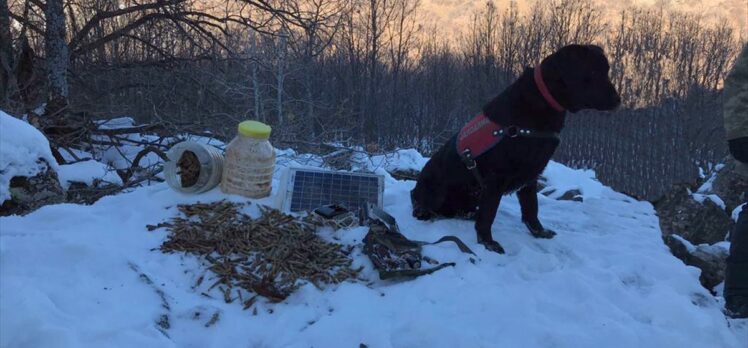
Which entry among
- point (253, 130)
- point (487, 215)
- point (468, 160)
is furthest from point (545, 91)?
point (253, 130)

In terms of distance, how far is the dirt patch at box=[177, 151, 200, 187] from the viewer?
4.04 m

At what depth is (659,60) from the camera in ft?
63.7

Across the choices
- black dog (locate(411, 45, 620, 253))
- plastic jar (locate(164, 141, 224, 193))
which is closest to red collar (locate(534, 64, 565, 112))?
black dog (locate(411, 45, 620, 253))

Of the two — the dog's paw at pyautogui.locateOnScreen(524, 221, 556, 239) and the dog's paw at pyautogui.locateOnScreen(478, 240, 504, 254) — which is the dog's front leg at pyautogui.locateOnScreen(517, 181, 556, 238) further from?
the dog's paw at pyautogui.locateOnScreen(478, 240, 504, 254)

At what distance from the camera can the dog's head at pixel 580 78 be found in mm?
3365

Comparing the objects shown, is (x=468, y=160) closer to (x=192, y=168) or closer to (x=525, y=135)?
(x=525, y=135)

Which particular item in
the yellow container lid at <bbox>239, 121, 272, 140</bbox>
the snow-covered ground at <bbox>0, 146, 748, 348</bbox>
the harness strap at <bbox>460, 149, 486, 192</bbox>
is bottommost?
the snow-covered ground at <bbox>0, 146, 748, 348</bbox>

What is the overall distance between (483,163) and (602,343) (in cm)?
162

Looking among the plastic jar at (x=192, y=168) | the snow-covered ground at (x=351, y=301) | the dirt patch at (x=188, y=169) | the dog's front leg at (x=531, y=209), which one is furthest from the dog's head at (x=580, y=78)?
the dirt patch at (x=188, y=169)

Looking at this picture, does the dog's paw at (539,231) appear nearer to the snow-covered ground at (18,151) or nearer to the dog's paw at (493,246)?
the dog's paw at (493,246)

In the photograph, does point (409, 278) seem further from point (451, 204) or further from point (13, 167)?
point (13, 167)

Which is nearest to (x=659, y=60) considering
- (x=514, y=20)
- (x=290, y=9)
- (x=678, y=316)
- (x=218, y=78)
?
(x=514, y=20)

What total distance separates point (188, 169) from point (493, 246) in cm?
240

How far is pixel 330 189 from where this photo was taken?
4281 mm
